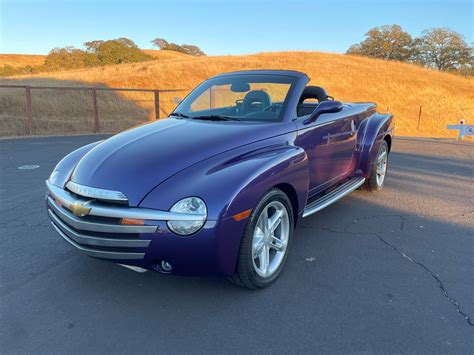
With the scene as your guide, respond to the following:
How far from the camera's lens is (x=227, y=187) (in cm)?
253

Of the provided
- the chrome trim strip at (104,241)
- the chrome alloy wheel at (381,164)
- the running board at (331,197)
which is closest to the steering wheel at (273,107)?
the running board at (331,197)

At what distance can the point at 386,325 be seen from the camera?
2486 mm

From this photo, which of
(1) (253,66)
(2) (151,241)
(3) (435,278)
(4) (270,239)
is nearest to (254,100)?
(4) (270,239)

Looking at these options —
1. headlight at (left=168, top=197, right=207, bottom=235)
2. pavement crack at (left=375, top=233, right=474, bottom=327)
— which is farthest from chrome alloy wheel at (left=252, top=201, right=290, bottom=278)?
Answer: pavement crack at (left=375, top=233, right=474, bottom=327)

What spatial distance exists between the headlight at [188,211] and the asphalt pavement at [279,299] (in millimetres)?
682

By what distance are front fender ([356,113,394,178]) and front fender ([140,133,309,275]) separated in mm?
2285

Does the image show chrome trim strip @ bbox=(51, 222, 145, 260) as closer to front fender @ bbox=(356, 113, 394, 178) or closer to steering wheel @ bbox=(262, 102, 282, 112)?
steering wheel @ bbox=(262, 102, 282, 112)

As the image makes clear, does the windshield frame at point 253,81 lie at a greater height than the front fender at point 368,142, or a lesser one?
greater

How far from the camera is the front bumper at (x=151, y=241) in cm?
239

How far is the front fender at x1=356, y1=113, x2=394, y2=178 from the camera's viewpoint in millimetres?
4957

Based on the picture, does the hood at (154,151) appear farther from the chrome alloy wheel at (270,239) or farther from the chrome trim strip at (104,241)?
the chrome alloy wheel at (270,239)

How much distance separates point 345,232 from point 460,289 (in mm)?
1347

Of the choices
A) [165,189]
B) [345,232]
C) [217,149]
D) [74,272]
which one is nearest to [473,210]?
[345,232]

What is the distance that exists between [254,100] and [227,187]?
1772 mm
